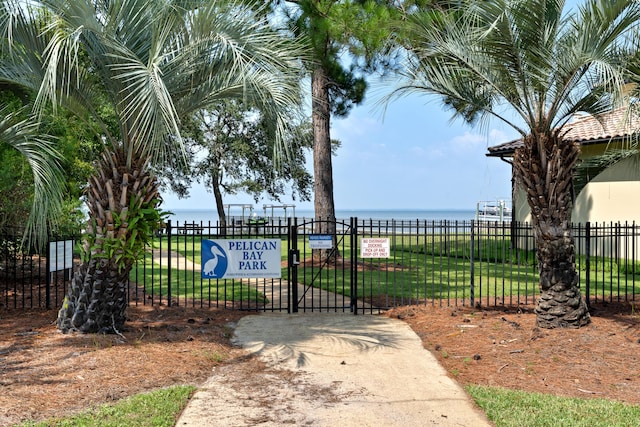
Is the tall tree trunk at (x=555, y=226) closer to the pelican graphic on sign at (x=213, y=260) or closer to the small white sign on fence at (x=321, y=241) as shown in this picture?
the small white sign on fence at (x=321, y=241)

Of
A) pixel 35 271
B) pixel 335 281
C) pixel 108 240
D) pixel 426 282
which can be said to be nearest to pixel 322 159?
pixel 426 282

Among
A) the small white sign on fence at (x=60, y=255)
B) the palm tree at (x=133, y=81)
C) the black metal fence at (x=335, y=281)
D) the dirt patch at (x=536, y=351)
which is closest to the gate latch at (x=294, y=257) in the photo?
the black metal fence at (x=335, y=281)

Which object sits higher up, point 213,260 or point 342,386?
point 213,260

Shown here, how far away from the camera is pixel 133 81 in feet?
23.8

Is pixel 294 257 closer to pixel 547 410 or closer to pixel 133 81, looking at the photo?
pixel 133 81

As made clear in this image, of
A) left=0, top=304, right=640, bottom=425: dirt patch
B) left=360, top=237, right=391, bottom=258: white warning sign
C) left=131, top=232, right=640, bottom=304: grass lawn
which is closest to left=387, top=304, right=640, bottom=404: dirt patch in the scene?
left=0, top=304, right=640, bottom=425: dirt patch

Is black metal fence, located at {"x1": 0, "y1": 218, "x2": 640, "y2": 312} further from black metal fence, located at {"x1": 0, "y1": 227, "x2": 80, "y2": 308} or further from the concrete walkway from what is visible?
the concrete walkway

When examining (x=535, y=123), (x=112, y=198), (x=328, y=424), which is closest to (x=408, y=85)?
(x=535, y=123)

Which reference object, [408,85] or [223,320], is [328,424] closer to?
[223,320]

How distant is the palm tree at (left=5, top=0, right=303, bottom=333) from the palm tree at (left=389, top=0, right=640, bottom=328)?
2337 mm

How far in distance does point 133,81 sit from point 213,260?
3.43m

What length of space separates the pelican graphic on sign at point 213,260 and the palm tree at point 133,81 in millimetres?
1960

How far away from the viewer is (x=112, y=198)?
7277 millimetres

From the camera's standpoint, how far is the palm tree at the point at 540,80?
747 cm
